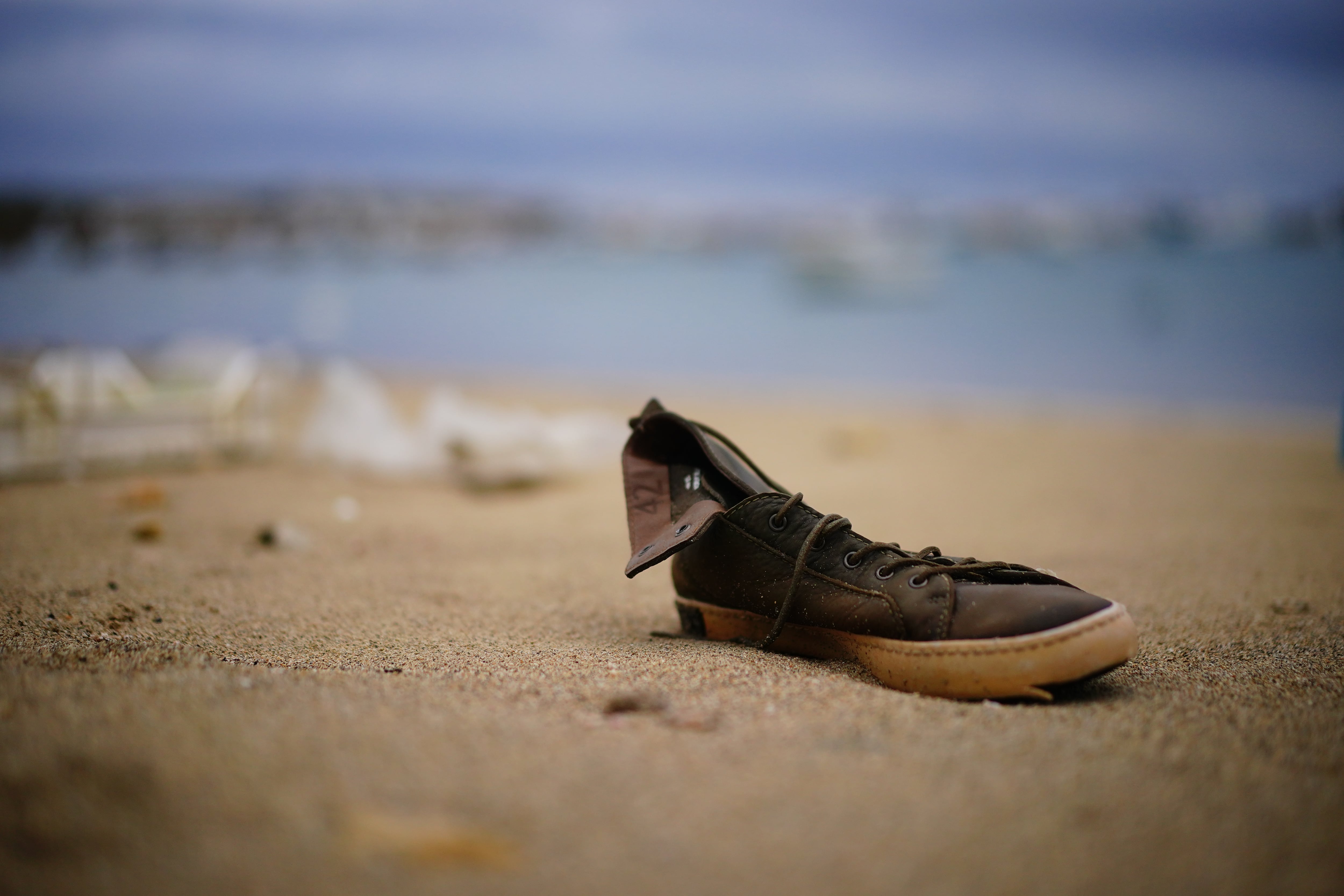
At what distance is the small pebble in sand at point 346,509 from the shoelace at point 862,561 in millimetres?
2839

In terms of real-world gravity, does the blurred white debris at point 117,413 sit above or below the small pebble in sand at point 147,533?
above

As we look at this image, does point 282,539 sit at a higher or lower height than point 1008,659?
lower

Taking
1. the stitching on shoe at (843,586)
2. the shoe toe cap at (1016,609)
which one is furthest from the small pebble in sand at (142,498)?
the shoe toe cap at (1016,609)

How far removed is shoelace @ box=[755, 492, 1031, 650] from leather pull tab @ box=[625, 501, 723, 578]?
166 millimetres

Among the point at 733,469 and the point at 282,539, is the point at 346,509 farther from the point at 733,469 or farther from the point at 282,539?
the point at 733,469

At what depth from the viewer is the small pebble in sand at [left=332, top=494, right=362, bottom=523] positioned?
4402mm

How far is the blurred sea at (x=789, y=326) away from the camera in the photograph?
556 inches

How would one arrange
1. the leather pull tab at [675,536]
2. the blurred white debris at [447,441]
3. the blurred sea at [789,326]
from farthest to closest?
1. the blurred sea at [789,326]
2. the blurred white debris at [447,441]
3. the leather pull tab at [675,536]

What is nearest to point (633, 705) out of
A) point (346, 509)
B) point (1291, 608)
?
point (1291, 608)

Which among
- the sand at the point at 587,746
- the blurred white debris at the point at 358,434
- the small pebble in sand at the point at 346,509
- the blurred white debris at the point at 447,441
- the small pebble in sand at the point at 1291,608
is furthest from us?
the blurred white debris at the point at 358,434

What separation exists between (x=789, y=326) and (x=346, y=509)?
69.7 feet

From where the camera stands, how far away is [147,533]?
354 cm

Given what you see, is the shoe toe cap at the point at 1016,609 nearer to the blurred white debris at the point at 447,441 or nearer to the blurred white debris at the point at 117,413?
the blurred white debris at the point at 447,441

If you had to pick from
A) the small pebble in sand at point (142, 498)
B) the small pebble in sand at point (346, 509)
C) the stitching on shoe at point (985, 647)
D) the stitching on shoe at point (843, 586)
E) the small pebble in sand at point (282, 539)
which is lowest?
the small pebble in sand at point (346, 509)
